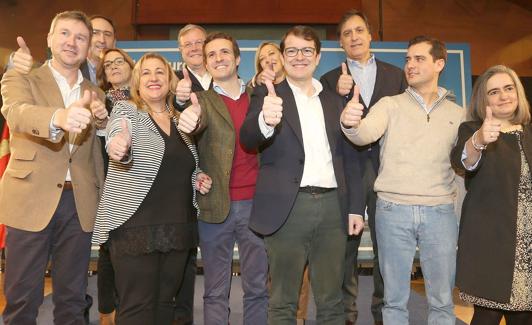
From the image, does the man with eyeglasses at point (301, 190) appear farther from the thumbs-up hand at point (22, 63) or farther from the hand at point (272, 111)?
the thumbs-up hand at point (22, 63)

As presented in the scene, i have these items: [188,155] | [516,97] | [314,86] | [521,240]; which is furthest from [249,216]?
[516,97]

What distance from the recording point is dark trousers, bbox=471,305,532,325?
2486 mm

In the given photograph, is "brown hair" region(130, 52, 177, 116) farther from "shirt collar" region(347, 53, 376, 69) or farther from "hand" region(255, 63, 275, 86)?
"shirt collar" region(347, 53, 376, 69)

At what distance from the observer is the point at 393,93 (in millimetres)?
3139

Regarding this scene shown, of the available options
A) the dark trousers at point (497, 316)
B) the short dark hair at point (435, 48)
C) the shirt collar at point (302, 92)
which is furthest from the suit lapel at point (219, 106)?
the dark trousers at point (497, 316)

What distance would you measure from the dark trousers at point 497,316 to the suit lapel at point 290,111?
4.17ft

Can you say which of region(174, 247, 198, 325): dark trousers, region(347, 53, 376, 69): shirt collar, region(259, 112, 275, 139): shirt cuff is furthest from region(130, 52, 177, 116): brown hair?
region(347, 53, 376, 69): shirt collar

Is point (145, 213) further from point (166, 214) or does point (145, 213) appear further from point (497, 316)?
point (497, 316)

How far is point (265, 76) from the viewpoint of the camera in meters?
2.59

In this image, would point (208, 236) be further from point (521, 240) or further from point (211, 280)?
point (521, 240)

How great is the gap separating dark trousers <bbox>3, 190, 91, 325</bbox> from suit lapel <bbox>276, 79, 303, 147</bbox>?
1153 millimetres

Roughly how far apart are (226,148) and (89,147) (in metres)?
0.72

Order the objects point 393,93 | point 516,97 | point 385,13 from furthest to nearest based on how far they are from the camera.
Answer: point 385,13 < point 393,93 < point 516,97

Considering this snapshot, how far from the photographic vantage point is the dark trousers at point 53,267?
235 cm
